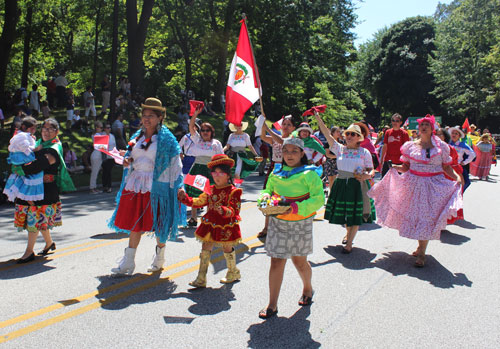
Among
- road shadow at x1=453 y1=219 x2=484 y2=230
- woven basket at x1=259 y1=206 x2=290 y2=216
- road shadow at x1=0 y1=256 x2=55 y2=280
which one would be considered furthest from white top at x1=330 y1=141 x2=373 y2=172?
road shadow at x1=0 y1=256 x2=55 y2=280

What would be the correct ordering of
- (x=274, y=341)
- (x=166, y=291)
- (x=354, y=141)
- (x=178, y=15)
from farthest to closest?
(x=178, y=15) → (x=354, y=141) → (x=166, y=291) → (x=274, y=341)

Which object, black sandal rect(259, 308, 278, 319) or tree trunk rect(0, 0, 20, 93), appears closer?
black sandal rect(259, 308, 278, 319)

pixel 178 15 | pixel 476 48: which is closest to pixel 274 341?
pixel 178 15

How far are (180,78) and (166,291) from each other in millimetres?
34651

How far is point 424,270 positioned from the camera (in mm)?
6410

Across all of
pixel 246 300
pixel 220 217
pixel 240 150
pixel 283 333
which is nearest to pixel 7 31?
pixel 240 150

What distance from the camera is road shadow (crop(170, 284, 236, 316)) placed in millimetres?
4754

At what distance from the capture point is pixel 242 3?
29734 mm

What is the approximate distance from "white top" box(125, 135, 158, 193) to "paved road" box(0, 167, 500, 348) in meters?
1.11

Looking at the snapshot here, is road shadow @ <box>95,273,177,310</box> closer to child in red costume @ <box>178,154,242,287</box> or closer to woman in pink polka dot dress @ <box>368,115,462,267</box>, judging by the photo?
child in red costume @ <box>178,154,242,287</box>

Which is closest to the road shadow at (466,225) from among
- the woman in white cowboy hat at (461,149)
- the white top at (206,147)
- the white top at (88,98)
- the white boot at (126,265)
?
the woman in white cowboy hat at (461,149)

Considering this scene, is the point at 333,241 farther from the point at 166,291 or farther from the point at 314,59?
the point at 314,59

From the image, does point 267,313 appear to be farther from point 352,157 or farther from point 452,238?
point 452,238

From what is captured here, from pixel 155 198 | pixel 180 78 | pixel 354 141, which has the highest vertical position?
pixel 180 78
